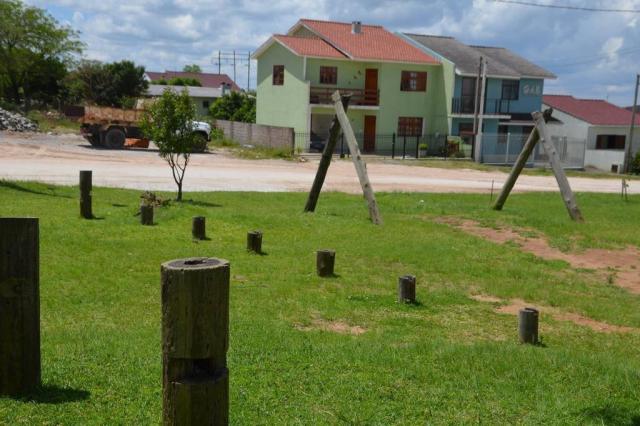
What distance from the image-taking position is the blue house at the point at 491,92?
154 feet

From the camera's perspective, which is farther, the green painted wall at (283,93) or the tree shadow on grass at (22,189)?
the green painted wall at (283,93)

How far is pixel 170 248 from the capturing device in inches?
467

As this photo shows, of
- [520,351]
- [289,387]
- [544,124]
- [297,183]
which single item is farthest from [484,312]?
[297,183]

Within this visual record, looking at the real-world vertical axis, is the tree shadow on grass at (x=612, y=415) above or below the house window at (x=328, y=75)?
below

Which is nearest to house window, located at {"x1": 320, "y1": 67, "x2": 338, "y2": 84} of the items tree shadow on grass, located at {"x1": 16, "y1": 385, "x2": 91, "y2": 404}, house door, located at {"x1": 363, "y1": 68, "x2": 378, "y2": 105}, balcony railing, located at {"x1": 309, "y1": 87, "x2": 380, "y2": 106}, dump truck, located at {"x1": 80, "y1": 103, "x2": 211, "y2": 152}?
balcony railing, located at {"x1": 309, "y1": 87, "x2": 380, "y2": 106}

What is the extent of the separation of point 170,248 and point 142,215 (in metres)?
2.24

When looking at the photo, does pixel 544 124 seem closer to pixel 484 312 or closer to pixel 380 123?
pixel 484 312

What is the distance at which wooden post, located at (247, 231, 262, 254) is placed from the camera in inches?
470

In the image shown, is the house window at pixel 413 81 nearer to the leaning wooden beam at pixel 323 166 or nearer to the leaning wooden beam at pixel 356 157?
the leaning wooden beam at pixel 323 166

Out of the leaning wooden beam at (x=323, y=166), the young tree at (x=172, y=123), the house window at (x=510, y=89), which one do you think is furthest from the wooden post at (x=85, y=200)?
the house window at (x=510, y=89)

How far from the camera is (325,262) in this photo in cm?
1045

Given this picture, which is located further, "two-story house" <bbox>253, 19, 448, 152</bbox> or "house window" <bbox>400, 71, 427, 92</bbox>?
"house window" <bbox>400, 71, 427, 92</bbox>

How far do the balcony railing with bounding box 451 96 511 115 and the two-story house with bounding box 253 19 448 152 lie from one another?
0.83 metres

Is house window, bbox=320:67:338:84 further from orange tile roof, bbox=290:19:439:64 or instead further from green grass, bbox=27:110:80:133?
green grass, bbox=27:110:80:133
